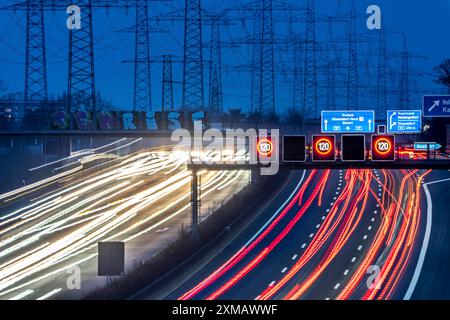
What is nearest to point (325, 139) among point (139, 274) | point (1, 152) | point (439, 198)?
point (139, 274)

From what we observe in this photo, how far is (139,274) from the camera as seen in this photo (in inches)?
1662

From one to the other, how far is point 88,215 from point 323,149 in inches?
1055

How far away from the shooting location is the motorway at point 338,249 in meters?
Answer: 43.3

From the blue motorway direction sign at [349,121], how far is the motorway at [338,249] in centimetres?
755

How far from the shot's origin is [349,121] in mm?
52062

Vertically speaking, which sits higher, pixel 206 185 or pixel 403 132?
pixel 403 132

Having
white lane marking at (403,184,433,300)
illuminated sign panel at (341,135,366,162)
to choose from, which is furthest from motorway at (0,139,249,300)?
white lane marking at (403,184,433,300)

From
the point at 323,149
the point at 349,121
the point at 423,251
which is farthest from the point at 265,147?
the point at 423,251

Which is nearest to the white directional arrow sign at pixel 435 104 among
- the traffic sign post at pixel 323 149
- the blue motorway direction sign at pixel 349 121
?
the blue motorway direction sign at pixel 349 121

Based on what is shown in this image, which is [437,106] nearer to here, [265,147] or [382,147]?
[382,147]

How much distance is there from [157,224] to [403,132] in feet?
62.8

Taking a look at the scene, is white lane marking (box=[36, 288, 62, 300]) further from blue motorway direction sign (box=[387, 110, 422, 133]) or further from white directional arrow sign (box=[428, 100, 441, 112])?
white directional arrow sign (box=[428, 100, 441, 112])

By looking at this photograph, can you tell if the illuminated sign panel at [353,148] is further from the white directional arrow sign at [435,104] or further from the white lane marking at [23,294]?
the white lane marking at [23,294]
